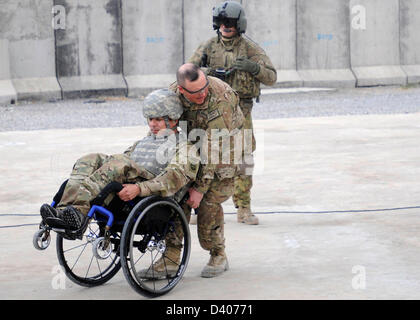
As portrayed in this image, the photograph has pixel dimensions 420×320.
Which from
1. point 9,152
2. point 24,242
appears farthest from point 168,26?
point 24,242

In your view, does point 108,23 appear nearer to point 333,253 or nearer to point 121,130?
point 121,130

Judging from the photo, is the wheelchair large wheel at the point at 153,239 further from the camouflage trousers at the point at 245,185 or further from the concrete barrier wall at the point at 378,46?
the concrete barrier wall at the point at 378,46

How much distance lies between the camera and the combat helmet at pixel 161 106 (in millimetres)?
5051

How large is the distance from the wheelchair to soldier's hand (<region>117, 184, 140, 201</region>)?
1.4 inches

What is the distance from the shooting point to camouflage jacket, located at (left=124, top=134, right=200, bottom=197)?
477 cm

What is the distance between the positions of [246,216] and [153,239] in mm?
2146

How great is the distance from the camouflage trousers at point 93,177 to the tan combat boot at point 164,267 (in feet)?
2.23

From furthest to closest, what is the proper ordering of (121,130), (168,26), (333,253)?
1. (168,26)
2. (121,130)
3. (333,253)

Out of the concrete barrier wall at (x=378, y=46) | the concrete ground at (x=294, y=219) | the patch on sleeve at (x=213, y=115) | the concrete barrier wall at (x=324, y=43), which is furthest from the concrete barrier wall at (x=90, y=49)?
the patch on sleeve at (x=213, y=115)

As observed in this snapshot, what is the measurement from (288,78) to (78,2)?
17.5ft

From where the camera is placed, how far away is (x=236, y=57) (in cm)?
699

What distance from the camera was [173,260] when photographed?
5.34m

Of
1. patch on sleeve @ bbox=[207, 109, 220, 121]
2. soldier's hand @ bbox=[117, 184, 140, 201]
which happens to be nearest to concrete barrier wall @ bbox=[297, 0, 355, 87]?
patch on sleeve @ bbox=[207, 109, 220, 121]

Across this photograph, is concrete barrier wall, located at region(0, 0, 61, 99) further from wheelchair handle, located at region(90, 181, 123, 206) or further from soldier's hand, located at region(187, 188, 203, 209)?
wheelchair handle, located at region(90, 181, 123, 206)
